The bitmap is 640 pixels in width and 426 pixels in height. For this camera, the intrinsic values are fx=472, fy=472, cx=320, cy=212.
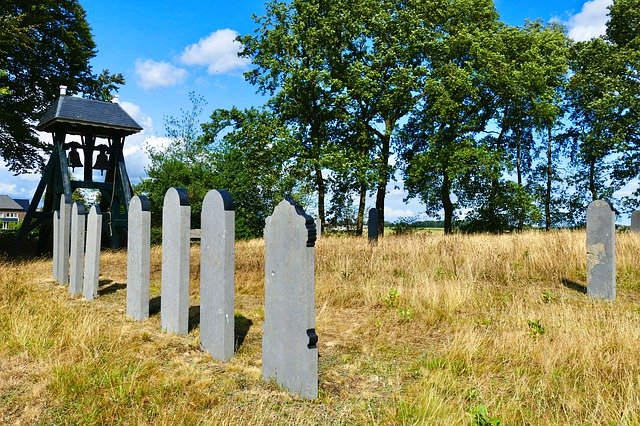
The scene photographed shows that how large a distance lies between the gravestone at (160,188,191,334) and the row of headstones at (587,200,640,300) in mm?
6338

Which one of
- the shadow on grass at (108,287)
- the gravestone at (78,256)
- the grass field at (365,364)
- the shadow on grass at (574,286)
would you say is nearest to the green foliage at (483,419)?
the grass field at (365,364)

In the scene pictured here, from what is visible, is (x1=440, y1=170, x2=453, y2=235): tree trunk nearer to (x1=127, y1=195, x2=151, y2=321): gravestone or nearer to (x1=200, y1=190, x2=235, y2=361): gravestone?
(x1=127, y1=195, x2=151, y2=321): gravestone

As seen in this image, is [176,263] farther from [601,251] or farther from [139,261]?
[601,251]

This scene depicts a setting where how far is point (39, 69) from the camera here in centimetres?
1814

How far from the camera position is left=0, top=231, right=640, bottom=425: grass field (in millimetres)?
3139

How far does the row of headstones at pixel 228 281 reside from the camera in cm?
364

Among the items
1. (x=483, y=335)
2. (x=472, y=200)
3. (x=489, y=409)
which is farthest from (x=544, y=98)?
(x=489, y=409)

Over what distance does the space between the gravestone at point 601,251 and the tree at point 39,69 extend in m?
17.3

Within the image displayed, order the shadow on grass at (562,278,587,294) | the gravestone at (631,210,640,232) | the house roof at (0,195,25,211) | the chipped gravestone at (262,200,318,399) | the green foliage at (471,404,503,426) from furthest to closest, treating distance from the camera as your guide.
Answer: the house roof at (0,195,25,211)
the gravestone at (631,210,640,232)
the shadow on grass at (562,278,587,294)
the chipped gravestone at (262,200,318,399)
the green foliage at (471,404,503,426)

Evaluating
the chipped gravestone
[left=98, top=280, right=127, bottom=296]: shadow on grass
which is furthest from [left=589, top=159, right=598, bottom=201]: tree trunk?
the chipped gravestone

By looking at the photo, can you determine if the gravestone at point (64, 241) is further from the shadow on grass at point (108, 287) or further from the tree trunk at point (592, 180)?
the tree trunk at point (592, 180)

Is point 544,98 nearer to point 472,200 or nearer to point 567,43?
point 472,200

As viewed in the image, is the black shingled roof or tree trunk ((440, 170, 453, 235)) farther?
tree trunk ((440, 170, 453, 235))

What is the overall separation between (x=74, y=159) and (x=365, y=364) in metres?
13.8
